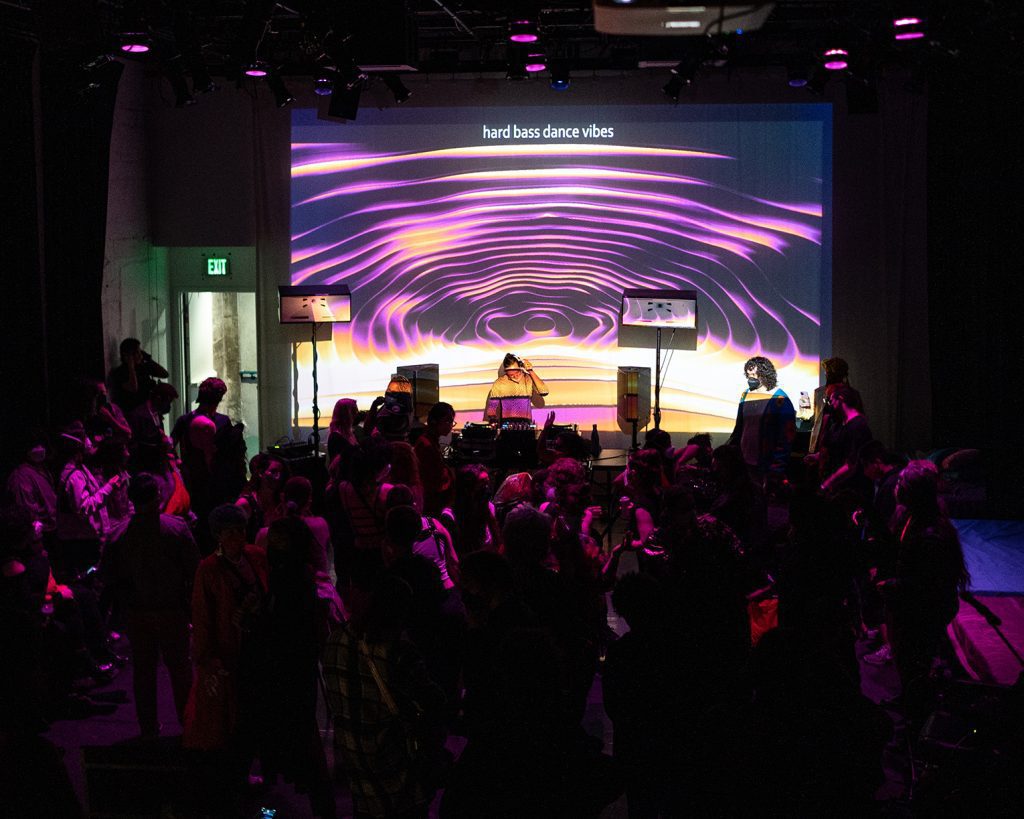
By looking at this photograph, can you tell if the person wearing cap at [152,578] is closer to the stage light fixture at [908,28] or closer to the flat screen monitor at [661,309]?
the stage light fixture at [908,28]

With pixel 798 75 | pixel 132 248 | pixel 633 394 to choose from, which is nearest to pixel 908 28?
pixel 798 75

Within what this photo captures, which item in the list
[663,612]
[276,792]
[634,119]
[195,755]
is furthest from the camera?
[634,119]

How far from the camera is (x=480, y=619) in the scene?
3.53m

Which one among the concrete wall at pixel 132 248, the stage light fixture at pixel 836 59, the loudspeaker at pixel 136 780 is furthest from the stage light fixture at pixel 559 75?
the loudspeaker at pixel 136 780

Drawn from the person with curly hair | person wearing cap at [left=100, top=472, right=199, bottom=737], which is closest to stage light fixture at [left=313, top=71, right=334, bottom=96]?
the person with curly hair

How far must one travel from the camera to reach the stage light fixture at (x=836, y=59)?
324 inches

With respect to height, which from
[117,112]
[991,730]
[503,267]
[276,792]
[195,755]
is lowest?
[276,792]

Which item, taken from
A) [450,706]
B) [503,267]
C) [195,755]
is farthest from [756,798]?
[503,267]

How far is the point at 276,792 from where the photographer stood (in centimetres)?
458

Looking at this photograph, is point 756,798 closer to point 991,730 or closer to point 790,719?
point 790,719

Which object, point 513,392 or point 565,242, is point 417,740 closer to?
point 513,392

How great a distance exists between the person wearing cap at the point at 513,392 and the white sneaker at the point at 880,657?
4.23 metres

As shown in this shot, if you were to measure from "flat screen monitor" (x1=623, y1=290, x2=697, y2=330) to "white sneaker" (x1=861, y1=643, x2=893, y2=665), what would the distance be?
4311 mm

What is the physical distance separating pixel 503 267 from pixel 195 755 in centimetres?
787
